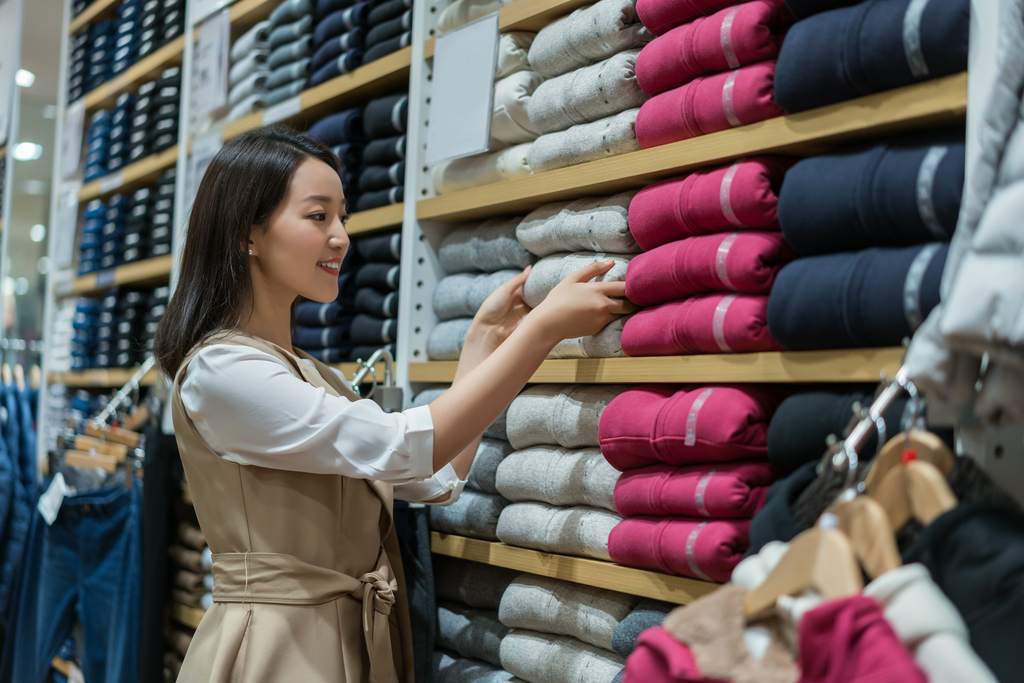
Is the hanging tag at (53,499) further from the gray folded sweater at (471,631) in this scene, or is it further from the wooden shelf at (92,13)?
the wooden shelf at (92,13)

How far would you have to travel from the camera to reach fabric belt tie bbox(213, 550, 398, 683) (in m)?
1.51

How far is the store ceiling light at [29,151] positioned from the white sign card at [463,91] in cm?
328

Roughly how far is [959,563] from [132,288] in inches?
139

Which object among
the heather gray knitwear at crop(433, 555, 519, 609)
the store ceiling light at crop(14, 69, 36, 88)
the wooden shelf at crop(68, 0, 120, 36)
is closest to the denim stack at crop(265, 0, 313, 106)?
the heather gray knitwear at crop(433, 555, 519, 609)

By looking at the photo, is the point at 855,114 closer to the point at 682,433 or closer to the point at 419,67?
the point at 682,433

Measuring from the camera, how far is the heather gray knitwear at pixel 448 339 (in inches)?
75.9

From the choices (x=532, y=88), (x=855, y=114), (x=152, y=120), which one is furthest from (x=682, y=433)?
(x=152, y=120)

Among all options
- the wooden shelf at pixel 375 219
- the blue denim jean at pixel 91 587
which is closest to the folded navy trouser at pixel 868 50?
the wooden shelf at pixel 375 219

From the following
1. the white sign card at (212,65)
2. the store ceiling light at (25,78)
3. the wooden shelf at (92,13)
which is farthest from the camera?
the store ceiling light at (25,78)

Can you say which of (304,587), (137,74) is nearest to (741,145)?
(304,587)

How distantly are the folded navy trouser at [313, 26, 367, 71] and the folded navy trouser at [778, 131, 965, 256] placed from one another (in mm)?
1422

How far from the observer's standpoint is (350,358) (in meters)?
2.29

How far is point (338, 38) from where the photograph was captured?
2316 mm

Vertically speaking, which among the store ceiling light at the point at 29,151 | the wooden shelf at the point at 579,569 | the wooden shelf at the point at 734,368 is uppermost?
the store ceiling light at the point at 29,151
